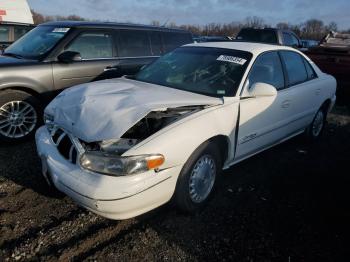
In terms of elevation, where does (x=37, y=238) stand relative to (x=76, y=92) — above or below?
below

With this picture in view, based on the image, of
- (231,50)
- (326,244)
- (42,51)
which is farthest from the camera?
(42,51)

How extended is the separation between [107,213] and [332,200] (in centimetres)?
249

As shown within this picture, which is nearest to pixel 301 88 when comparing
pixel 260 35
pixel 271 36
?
pixel 271 36

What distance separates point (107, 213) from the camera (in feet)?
8.74

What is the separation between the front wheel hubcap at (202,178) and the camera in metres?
3.16

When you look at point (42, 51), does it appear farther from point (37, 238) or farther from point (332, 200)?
point (332, 200)

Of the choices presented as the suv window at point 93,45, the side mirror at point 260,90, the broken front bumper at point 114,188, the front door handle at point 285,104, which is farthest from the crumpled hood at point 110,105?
the suv window at point 93,45

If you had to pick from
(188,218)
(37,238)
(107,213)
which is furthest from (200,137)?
(37,238)

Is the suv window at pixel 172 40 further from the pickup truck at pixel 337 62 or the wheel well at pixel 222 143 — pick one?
the pickup truck at pixel 337 62

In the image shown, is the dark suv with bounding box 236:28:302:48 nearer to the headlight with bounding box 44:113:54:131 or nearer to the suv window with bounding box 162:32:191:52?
the suv window with bounding box 162:32:191:52

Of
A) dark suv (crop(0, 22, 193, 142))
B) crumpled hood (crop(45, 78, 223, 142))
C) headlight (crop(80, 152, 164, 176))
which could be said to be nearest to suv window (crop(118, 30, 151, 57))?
dark suv (crop(0, 22, 193, 142))

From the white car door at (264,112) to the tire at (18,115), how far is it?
3.02 metres

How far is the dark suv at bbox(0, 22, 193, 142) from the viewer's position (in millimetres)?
4617

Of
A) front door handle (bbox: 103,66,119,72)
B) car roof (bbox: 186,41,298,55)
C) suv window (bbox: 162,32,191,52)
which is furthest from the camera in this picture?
suv window (bbox: 162,32,191,52)
